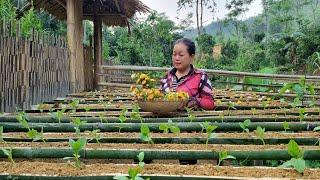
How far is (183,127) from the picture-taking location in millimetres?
2500

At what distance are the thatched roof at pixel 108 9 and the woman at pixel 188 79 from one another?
4085 millimetres

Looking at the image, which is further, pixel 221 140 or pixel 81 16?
pixel 81 16

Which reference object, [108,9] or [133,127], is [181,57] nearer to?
[133,127]

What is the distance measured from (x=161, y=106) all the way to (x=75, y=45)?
353cm

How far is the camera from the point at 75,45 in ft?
20.6

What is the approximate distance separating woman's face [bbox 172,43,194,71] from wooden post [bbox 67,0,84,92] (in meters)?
2.77

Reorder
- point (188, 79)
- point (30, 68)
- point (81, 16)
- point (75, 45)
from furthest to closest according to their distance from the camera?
point (81, 16) → point (75, 45) → point (30, 68) → point (188, 79)

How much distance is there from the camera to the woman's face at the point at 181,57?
371 cm

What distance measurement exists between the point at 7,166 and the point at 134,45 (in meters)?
16.8

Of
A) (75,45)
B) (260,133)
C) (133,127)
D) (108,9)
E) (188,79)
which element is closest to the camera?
(260,133)

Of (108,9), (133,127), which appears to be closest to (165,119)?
(133,127)

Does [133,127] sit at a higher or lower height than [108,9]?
lower

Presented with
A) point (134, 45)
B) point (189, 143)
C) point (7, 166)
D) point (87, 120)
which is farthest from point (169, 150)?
point (134, 45)

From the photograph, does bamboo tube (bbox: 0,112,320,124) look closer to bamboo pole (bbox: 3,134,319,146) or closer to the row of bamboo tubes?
bamboo pole (bbox: 3,134,319,146)
